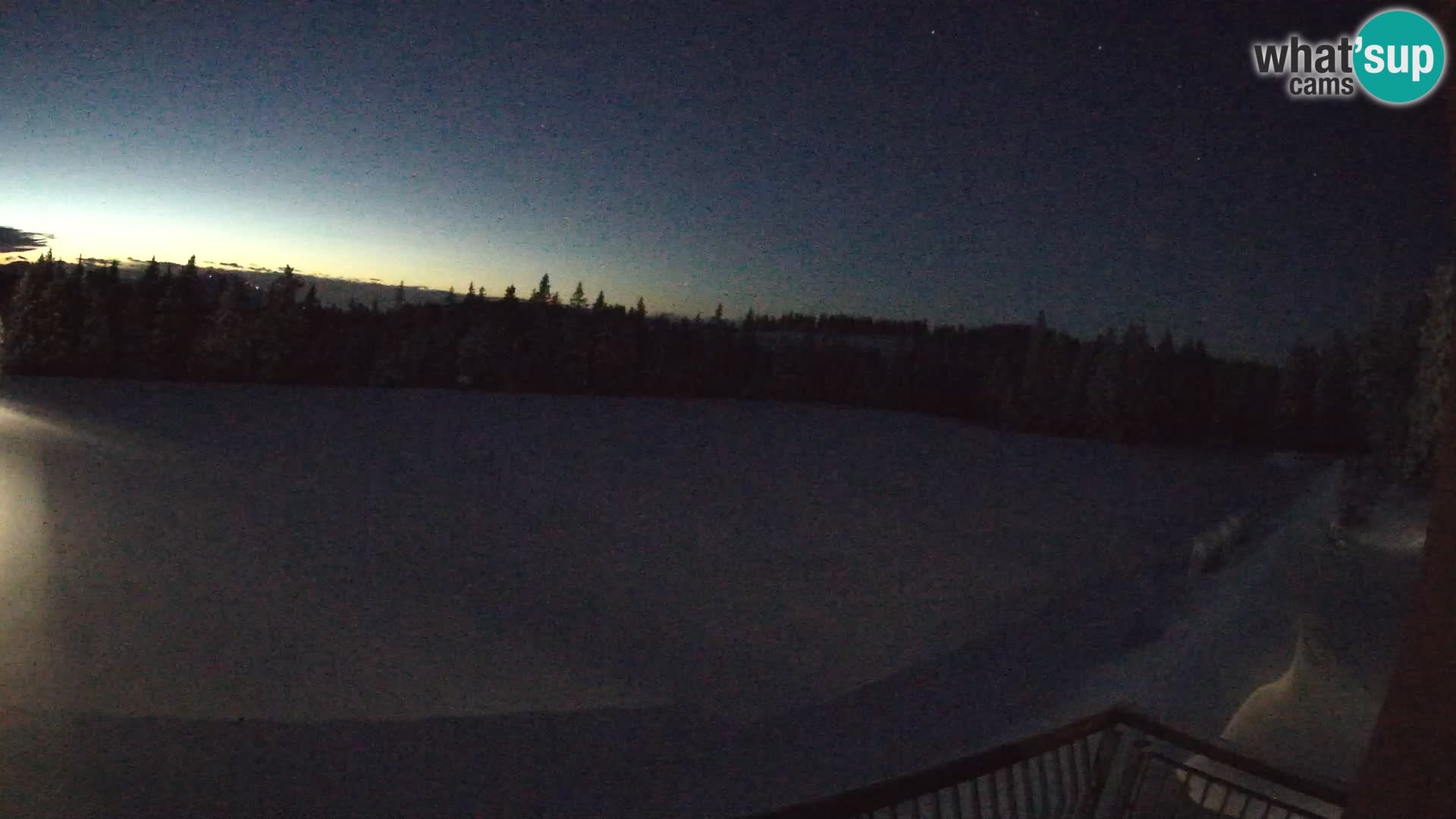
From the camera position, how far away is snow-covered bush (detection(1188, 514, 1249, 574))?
47.5 ft

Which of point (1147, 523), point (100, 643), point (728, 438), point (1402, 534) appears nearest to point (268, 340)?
point (728, 438)

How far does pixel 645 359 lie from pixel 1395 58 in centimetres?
3869

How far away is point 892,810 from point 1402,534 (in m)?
10.7

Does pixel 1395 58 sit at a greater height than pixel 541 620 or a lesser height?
greater

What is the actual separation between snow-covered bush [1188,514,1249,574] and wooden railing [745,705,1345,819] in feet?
40.6

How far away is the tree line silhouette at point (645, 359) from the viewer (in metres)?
29.2

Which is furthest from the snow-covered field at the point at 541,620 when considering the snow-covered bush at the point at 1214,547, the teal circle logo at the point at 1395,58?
the teal circle logo at the point at 1395,58

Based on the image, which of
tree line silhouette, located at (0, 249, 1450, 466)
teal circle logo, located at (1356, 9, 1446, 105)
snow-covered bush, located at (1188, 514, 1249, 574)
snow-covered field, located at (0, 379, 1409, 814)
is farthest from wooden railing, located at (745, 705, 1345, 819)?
tree line silhouette, located at (0, 249, 1450, 466)

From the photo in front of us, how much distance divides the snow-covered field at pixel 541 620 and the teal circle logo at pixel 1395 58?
468 cm

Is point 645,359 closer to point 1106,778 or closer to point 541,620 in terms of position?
point 541,620

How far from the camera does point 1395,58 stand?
3.52 meters

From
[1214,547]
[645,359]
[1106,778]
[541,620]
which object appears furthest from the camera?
[645,359]

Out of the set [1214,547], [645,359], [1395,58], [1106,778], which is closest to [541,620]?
[1106,778]

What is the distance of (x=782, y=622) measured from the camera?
1138cm
